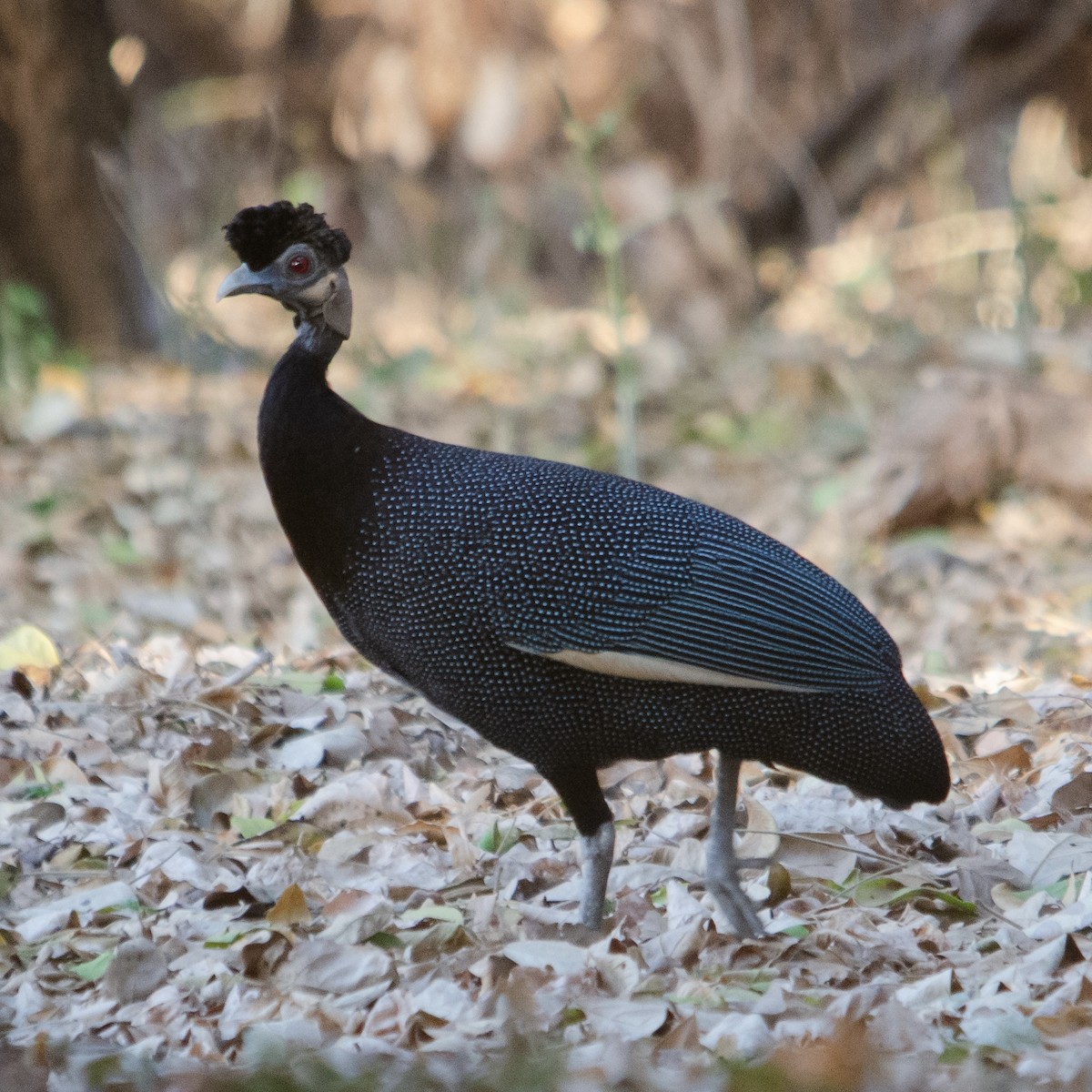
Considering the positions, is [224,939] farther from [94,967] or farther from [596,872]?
[596,872]

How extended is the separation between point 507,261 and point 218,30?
3.87 meters

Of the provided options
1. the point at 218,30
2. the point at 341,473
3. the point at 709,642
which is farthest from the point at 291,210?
the point at 218,30

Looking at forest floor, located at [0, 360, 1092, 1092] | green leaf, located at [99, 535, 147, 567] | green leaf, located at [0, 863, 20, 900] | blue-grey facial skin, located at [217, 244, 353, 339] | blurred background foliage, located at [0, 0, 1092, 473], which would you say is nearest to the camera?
forest floor, located at [0, 360, 1092, 1092]

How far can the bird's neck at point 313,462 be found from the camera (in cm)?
314

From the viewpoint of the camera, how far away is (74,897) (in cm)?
332

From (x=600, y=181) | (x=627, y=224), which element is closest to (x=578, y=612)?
(x=600, y=181)

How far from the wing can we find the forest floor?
53 cm

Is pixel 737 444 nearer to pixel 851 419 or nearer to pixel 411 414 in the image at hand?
pixel 851 419

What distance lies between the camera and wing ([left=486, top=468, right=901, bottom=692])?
117 inches

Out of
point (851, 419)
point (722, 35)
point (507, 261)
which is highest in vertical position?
point (722, 35)

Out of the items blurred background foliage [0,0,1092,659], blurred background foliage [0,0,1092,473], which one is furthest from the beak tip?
blurred background foliage [0,0,1092,473]

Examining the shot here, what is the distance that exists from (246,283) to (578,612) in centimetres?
94

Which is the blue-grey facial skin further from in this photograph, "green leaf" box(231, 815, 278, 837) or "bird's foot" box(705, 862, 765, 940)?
"bird's foot" box(705, 862, 765, 940)

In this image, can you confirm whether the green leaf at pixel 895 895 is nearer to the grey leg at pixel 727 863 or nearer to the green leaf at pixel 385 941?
the grey leg at pixel 727 863
